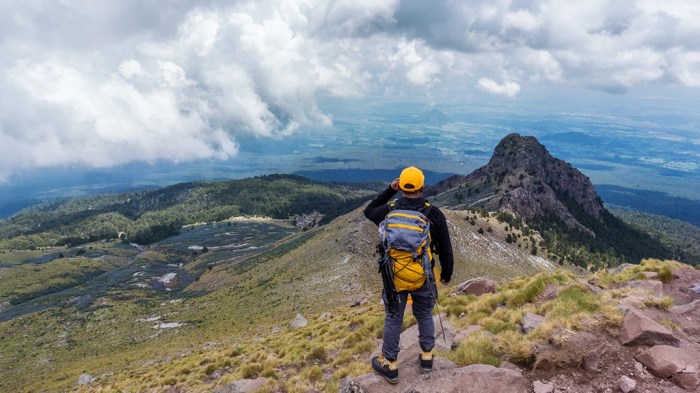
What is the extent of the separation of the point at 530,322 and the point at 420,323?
16.0 feet

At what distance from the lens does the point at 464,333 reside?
1345 cm

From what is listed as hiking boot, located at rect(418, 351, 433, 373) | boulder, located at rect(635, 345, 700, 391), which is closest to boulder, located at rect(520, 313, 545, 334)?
boulder, located at rect(635, 345, 700, 391)

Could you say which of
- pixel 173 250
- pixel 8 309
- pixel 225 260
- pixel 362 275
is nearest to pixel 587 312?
pixel 362 275

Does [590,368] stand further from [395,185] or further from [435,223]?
[395,185]

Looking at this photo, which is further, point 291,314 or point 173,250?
point 173,250

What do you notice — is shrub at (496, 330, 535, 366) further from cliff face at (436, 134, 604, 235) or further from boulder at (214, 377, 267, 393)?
cliff face at (436, 134, 604, 235)

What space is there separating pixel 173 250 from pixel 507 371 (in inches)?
8117

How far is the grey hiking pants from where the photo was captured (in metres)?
9.82

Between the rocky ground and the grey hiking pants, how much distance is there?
682 mm

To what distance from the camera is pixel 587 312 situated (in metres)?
11.7

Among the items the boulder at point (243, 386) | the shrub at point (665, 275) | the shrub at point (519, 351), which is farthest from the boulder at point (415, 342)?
the shrub at point (665, 275)

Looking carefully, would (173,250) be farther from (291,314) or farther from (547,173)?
(547,173)

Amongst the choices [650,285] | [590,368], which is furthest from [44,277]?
[590,368]

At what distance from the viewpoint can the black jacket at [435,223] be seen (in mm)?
9523
